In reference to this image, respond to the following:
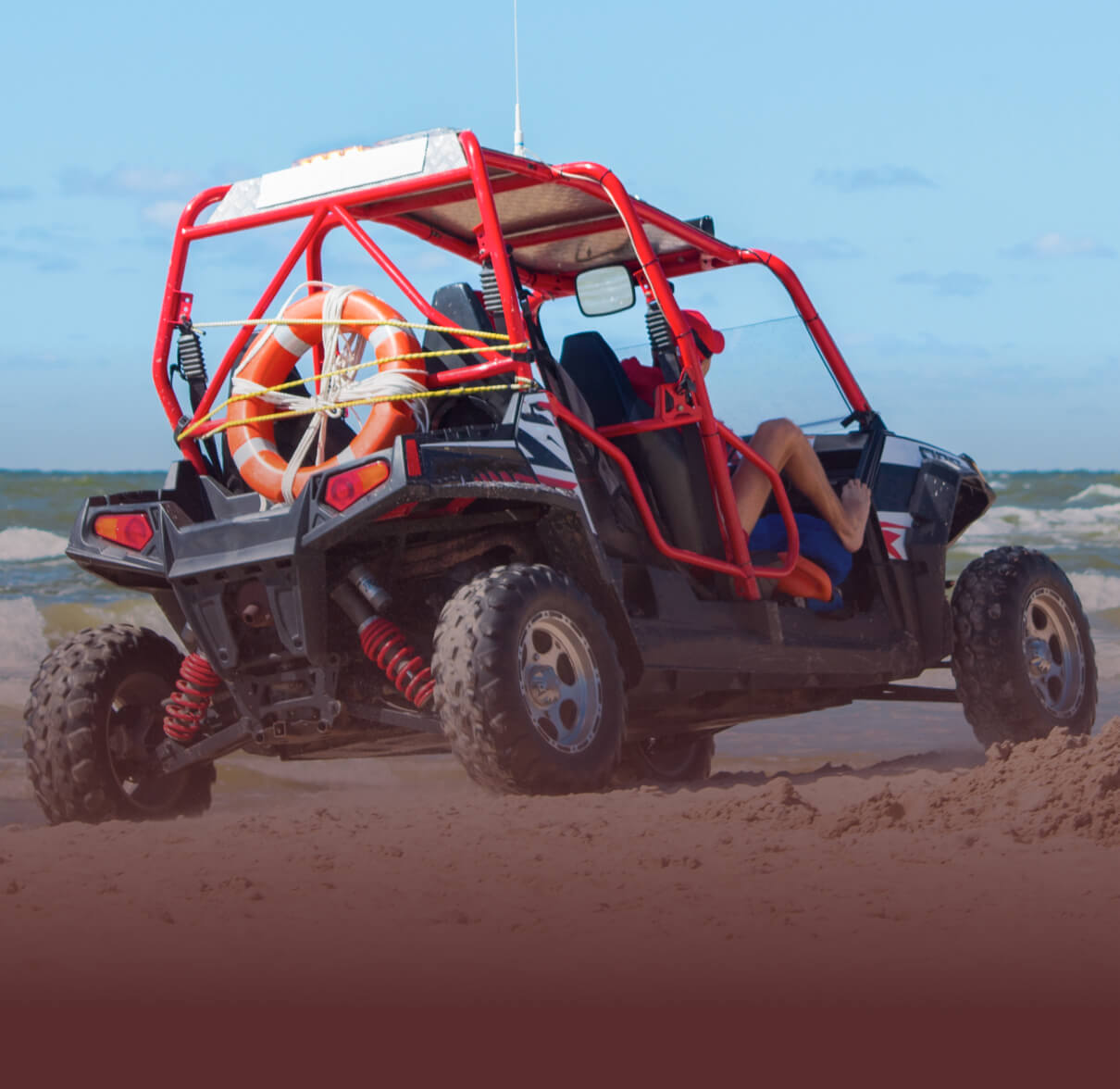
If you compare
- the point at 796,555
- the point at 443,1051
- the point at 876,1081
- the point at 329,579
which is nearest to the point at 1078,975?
the point at 876,1081

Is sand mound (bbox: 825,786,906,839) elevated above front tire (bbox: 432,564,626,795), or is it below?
below

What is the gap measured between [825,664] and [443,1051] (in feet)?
12.8

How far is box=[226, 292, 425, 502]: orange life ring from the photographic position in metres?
4.97

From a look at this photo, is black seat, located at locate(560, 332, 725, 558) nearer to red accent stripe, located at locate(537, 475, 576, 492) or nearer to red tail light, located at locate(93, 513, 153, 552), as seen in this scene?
red accent stripe, located at locate(537, 475, 576, 492)

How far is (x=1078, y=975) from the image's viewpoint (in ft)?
9.43

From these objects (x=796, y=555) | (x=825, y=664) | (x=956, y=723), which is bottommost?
(x=956, y=723)

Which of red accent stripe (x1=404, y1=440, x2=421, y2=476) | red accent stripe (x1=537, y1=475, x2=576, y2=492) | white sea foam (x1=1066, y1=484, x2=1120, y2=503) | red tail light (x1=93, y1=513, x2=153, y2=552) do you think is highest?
white sea foam (x1=1066, y1=484, x2=1120, y2=503)

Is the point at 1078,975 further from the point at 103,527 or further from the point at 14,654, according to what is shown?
the point at 14,654

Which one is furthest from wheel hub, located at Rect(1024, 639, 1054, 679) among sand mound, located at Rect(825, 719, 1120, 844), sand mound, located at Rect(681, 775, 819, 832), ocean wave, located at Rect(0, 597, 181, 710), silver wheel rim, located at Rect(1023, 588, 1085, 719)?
ocean wave, located at Rect(0, 597, 181, 710)

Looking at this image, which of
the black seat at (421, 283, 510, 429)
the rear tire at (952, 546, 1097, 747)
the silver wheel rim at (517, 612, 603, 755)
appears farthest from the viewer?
the rear tire at (952, 546, 1097, 747)

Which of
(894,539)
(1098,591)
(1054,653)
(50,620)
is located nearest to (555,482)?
(894,539)

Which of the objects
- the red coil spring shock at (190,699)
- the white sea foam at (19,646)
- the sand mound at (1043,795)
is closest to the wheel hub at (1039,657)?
the sand mound at (1043,795)

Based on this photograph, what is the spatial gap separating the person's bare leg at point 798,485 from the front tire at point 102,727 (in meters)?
2.09

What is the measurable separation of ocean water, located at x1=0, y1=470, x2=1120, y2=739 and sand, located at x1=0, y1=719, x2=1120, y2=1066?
481cm
